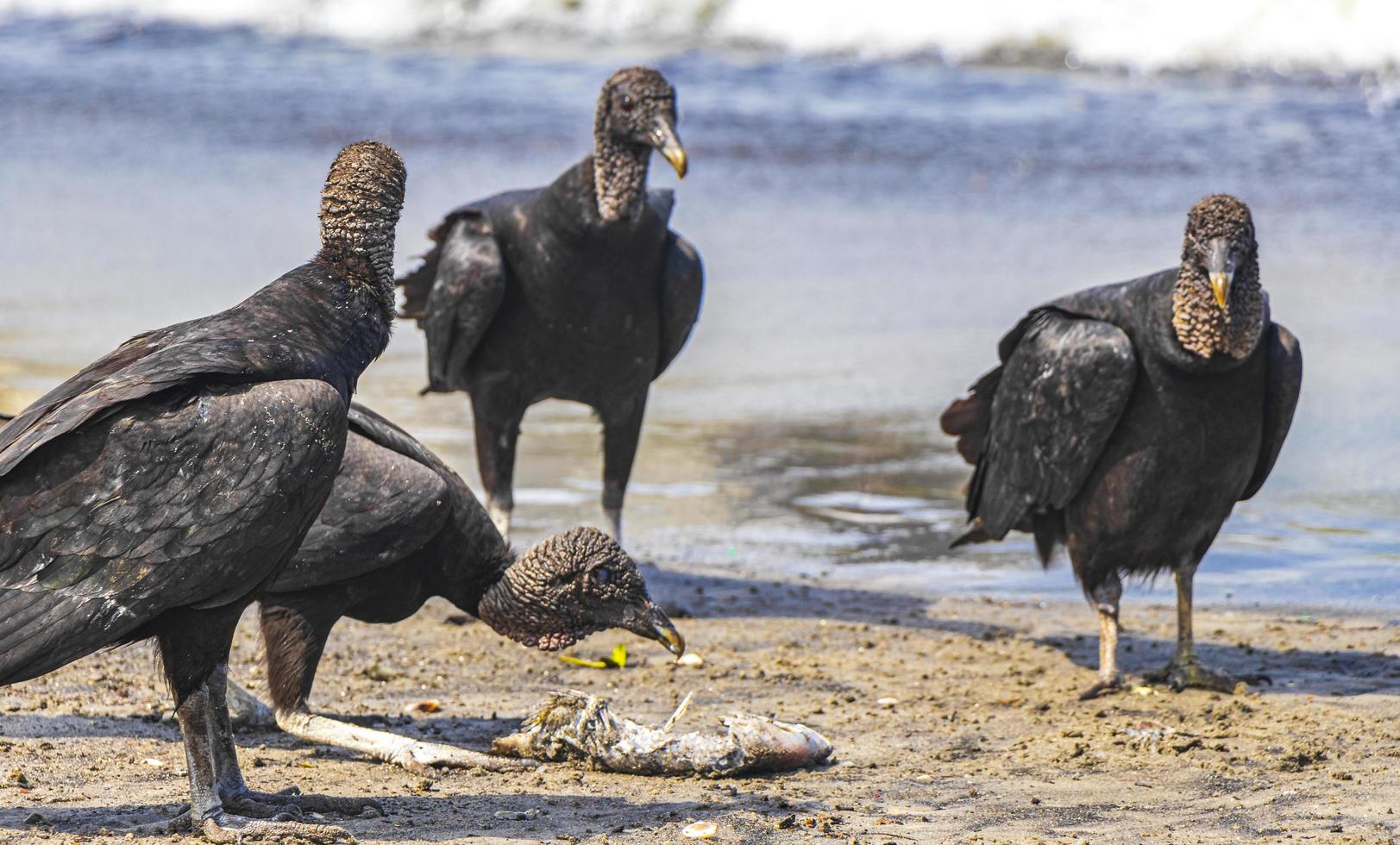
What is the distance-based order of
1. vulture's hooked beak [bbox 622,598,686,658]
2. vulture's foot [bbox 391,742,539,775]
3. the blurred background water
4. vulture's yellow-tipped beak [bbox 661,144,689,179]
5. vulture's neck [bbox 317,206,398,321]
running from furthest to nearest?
the blurred background water → vulture's yellow-tipped beak [bbox 661,144,689,179] → vulture's hooked beak [bbox 622,598,686,658] → vulture's foot [bbox 391,742,539,775] → vulture's neck [bbox 317,206,398,321]

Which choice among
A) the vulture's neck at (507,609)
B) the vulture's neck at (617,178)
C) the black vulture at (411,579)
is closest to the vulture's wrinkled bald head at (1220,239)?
the black vulture at (411,579)

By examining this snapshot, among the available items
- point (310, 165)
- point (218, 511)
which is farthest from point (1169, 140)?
Answer: point (218, 511)

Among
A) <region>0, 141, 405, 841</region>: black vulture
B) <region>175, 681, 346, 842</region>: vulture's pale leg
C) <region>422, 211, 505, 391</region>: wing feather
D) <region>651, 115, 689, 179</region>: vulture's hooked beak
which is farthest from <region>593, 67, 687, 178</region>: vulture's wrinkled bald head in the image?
<region>175, 681, 346, 842</region>: vulture's pale leg

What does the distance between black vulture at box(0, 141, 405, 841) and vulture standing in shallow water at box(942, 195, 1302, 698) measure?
2.34m

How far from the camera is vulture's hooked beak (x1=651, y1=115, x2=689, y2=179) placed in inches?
226

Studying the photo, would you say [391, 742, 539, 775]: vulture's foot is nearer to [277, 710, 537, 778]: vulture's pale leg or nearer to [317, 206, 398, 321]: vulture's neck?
[277, 710, 537, 778]: vulture's pale leg

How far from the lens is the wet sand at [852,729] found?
12.2 ft

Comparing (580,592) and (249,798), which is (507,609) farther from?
(249,798)

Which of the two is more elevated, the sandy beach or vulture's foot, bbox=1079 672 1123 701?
the sandy beach

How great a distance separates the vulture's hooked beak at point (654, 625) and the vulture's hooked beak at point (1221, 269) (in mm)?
1643

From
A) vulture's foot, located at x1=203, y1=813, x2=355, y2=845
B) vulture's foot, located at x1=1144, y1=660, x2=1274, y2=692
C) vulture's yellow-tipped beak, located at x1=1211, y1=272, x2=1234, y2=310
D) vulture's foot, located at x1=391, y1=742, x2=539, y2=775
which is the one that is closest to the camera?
vulture's foot, located at x1=203, y1=813, x2=355, y2=845

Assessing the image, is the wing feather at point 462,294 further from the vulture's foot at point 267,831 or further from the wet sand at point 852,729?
the vulture's foot at point 267,831

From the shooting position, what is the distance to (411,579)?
435 cm

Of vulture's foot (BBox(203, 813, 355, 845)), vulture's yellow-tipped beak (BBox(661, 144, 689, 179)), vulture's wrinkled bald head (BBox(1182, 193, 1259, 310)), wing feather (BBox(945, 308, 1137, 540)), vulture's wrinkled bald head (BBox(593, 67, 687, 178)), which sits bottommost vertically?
vulture's foot (BBox(203, 813, 355, 845))
